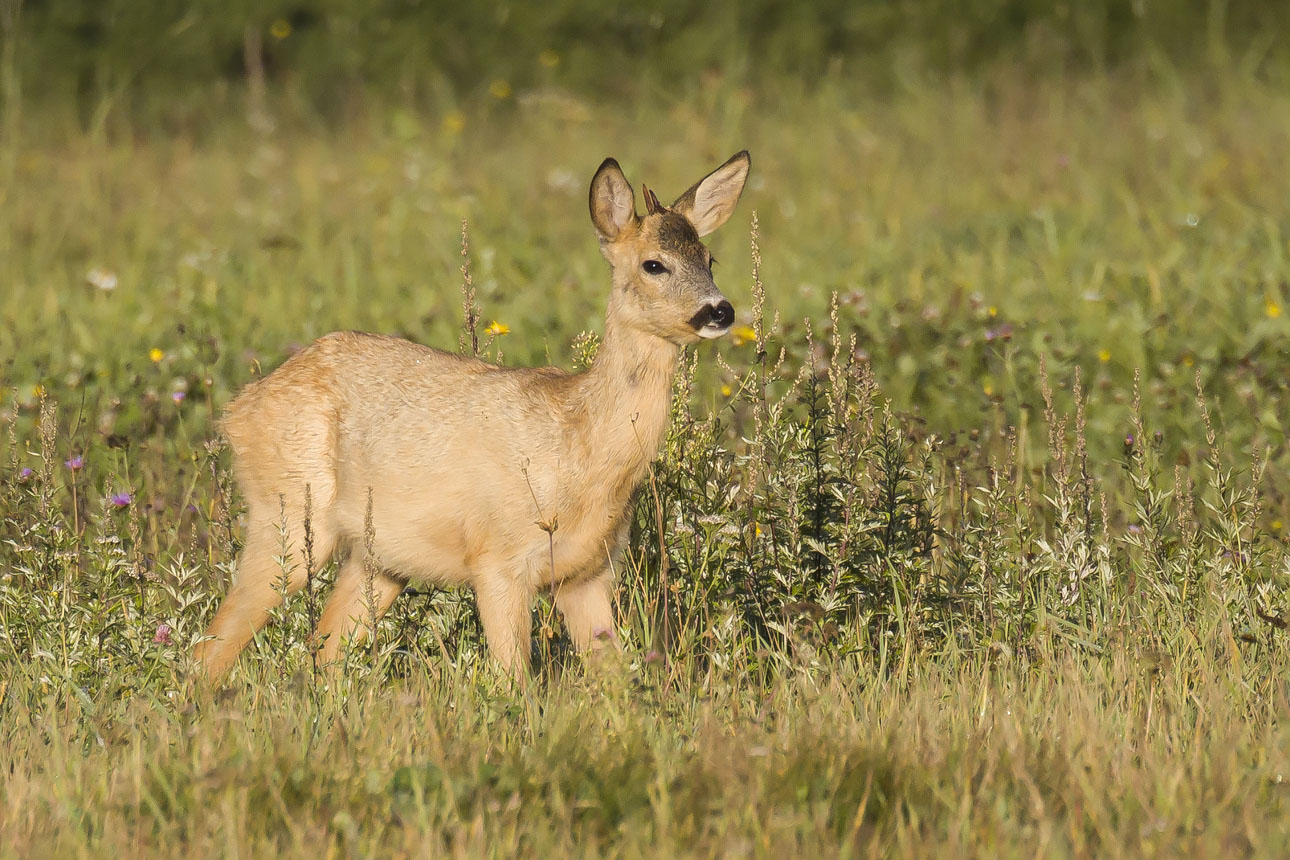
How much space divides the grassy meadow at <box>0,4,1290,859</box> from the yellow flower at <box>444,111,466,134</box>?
2.07 metres

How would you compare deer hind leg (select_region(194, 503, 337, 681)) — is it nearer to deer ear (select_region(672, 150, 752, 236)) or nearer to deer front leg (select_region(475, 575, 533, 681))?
deer front leg (select_region(475, 575, 533, 681))

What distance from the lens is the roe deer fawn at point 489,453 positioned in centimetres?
534

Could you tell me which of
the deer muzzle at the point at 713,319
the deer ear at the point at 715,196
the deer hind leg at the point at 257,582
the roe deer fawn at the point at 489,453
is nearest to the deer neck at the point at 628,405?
the roe deer fawn at the point at 489,453

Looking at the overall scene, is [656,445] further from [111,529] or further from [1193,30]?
[1193,30]

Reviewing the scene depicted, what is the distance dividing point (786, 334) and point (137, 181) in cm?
630

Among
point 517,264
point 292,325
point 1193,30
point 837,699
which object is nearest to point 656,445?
point 837,699

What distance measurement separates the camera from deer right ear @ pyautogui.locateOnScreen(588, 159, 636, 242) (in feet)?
18.3

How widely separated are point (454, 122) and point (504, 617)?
30.7 feet

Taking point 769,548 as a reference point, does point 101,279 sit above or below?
above

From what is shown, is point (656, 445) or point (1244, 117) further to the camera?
point (1244, 117)

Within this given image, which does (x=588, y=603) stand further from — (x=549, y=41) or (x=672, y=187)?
(x=549, y=41)

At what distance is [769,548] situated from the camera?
583cm

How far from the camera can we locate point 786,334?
862 centimetres

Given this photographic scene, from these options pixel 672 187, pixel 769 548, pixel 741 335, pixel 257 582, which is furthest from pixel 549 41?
pixel 257 582
